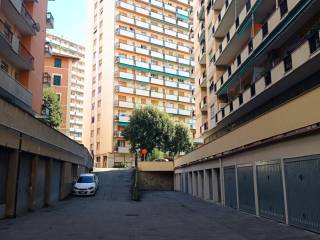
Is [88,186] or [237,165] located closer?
[237,165]

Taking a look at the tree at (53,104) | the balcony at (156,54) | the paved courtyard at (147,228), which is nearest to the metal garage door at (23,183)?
the paved courtyard at (147,228)

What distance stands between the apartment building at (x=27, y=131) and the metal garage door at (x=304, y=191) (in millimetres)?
10568

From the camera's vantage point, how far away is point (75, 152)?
31031 mm

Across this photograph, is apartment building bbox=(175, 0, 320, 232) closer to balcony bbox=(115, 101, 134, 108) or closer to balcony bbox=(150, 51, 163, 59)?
balcony bbox=(115, 101, 134, 108)

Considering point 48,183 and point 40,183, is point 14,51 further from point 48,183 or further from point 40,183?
→ point 40,183

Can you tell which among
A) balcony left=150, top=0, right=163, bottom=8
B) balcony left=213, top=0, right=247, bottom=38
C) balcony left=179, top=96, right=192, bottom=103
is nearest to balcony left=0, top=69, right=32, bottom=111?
balcony left=213, top=0, right=247, bottom=38

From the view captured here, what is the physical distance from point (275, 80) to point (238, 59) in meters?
7.96

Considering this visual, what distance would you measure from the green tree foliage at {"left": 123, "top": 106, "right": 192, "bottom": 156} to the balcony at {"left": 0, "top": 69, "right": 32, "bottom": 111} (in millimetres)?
23832

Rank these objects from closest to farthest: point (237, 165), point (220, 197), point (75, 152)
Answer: point (237, 165)
point (220, 197)
point (75, 152)

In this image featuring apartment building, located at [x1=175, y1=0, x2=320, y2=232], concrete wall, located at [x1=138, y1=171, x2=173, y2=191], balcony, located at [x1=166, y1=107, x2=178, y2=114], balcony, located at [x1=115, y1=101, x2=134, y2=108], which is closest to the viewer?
apartment building, located at [x1=175, y1=0, x2=320, y2=232]

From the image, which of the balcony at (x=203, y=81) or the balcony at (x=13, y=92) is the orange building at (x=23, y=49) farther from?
the balcony at (x=203, y=81)

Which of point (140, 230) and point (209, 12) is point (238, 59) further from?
point (140, 230)

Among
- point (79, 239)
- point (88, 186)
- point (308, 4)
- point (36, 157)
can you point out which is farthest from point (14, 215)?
point (308, 4)

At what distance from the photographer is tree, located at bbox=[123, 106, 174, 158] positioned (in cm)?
5016
